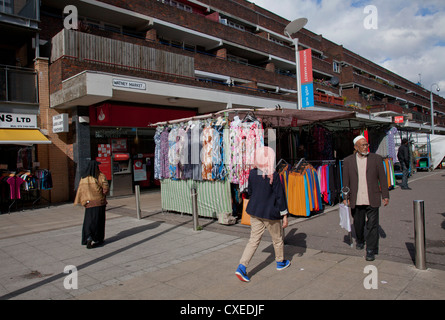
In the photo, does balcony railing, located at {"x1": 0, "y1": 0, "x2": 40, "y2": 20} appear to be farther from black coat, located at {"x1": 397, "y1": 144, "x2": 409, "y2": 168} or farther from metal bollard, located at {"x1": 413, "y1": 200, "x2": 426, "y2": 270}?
black coat, located at {"x1": 397, "y1": 144, "x2": 409, "y2": 168}

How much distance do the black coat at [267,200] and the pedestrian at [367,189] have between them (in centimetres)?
137

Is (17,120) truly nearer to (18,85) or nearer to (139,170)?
(18,85)

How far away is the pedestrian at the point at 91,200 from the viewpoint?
630cm

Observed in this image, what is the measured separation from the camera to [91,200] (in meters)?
6.32

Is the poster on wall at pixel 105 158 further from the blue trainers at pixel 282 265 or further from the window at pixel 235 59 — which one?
the window at pixel 235 59

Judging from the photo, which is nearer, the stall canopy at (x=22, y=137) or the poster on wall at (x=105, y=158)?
the stall canopy at (x=22, y=137)

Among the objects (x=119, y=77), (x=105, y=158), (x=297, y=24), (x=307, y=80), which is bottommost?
(x=105, y=158)

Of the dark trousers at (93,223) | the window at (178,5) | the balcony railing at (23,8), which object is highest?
the window at (178,5)

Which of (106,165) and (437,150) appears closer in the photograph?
(106,165)

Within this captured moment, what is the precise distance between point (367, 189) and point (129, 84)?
9324 millimetres

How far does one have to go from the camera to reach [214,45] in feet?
78.7

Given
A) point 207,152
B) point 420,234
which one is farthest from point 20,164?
point 420,234

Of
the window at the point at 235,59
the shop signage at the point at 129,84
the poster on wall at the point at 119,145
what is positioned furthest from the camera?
the window at the point at 235,59
